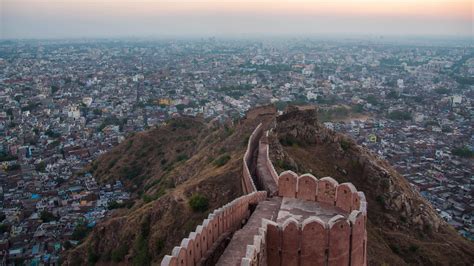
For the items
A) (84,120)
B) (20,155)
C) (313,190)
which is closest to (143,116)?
(84,120)

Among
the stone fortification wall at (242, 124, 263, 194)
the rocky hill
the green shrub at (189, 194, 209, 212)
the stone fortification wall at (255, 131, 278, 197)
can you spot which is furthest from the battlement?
the green shrub at (189, 194, 209, 212)

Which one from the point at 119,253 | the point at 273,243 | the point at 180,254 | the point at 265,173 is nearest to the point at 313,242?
the point at 273,243

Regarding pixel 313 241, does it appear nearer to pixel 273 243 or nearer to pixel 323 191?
pixel 273 243

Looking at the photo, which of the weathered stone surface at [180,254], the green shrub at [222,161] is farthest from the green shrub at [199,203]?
the weathered stone surface at [180,254]

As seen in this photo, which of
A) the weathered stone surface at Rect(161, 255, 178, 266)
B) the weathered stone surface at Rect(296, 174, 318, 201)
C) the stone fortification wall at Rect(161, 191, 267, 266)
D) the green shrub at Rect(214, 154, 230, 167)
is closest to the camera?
the weathered stone surface at Rect(161, 255, 178, 266)

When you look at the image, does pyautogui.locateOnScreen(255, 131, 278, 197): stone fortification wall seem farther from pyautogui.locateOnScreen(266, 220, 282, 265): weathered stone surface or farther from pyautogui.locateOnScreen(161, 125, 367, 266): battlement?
pyautogui.locateOnScreen(266, 220, 282, 265): weathered stone surface

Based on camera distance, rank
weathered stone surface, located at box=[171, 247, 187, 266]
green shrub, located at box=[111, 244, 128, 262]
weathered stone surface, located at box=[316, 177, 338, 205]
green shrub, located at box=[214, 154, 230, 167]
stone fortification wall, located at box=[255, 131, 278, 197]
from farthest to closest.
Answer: green shrub, located at box=[214, 154, 230, 167], green shrub, located at box=[111, 244, 128, 262], stone fortification wall, located at box=[255, 131, 278, 197], weathered stone surface, located at box=[316, 177, 338, 205], weathered stone surface, located at box=[171, 247, 187, 266]
